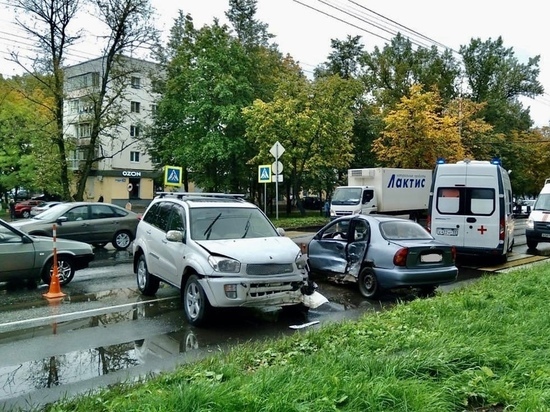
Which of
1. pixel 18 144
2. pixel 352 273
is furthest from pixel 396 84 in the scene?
pixel 352 273

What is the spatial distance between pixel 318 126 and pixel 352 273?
69.2 ft

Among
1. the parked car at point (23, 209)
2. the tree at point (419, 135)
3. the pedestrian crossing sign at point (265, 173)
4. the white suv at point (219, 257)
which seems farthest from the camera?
the parked car at point (23, 209)

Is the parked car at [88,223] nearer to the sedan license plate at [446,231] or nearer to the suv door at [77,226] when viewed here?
the suv door at [77,226]

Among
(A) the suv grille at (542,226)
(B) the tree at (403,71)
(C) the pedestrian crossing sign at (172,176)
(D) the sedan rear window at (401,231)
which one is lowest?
(A) the suv grille at (542,226)

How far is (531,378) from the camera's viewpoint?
13.4ft

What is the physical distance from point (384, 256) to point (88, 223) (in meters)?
10.0

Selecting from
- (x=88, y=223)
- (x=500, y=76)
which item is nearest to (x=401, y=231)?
(x=88, y=223)

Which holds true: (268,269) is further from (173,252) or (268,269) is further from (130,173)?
(130,173)

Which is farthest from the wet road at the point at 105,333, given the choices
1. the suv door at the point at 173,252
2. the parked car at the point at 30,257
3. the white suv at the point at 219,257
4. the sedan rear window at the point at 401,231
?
the sedan rear window at the point at 401,231

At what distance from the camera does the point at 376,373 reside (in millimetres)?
4016

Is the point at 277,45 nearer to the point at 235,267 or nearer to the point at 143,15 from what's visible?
the point at 143,15

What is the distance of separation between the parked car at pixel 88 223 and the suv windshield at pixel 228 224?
8.06 meters

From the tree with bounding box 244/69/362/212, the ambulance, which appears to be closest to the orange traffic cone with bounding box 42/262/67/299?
the ambulance

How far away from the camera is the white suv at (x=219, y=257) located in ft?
22.2
